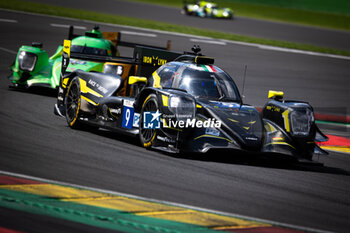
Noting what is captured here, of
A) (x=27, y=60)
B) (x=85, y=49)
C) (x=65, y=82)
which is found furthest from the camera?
(x=85, y=49)

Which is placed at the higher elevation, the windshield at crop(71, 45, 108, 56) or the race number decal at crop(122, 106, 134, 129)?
the windshield at crop(71, 45, 108, 56)

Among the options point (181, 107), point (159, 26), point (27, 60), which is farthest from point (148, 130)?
point (159, 26)

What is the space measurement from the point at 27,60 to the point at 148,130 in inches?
256

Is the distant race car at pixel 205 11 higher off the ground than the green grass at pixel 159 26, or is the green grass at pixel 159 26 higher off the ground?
the distant race car at pixel 205 11

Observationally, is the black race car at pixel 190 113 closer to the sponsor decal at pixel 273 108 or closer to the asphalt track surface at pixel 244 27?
the sponsor decal at pixel 273 108

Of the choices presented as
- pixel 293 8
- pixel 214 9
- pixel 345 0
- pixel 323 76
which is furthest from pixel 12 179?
pixel 345 0

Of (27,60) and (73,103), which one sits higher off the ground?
(27,60)

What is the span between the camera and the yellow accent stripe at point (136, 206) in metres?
6.29

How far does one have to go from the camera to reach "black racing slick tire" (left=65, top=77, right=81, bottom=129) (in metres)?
10.9

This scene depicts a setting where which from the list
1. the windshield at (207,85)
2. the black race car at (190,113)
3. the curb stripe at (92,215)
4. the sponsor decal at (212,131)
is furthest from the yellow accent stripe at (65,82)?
the curb stripe at (92,215)

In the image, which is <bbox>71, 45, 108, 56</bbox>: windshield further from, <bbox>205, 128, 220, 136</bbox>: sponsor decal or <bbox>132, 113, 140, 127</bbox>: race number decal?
<bbox>205, 128, 220, 136</bbox>: sponsor decal

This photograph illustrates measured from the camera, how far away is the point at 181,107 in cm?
906

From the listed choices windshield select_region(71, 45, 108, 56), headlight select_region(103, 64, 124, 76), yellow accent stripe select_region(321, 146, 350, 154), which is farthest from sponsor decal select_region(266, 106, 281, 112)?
windshield select_region(71, 45, 108, 56)

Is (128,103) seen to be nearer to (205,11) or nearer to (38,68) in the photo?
(38,68)
